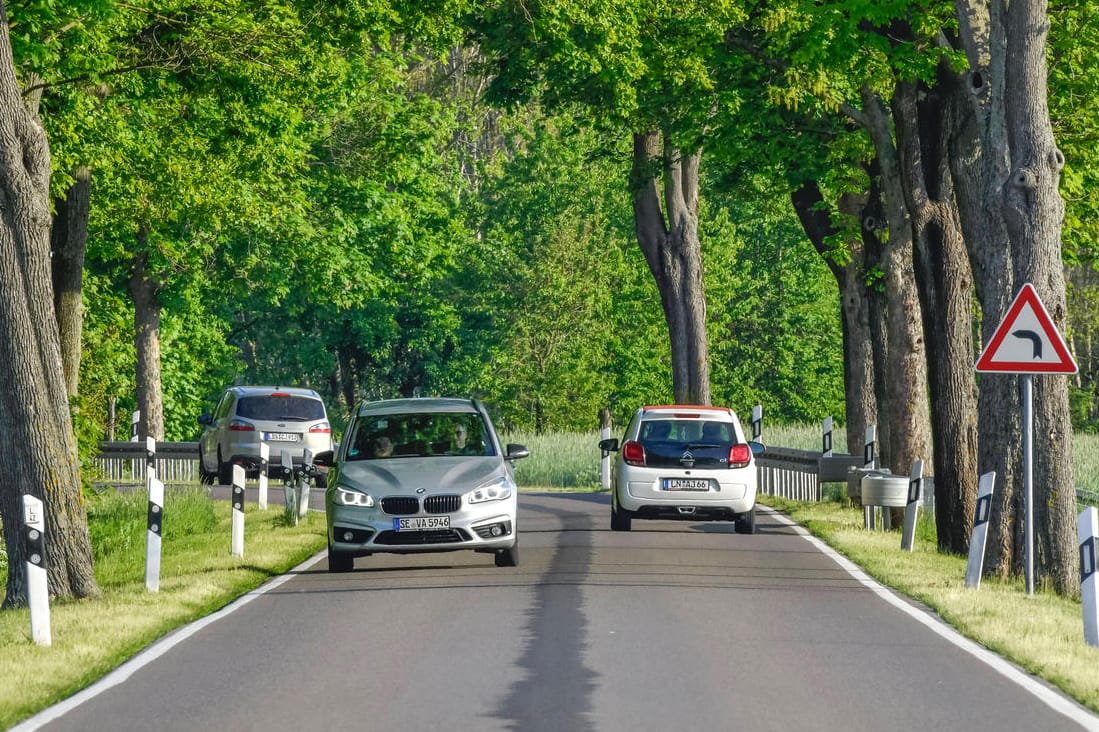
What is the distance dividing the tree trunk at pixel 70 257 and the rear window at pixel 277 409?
24.3 ft

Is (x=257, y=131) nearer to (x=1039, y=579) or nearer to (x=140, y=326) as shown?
(x=1039, y=579)

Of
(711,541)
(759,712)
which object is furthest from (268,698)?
(711,541)

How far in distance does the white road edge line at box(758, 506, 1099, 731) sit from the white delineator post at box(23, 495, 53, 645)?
6.00 meters

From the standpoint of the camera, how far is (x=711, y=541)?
2219 cm

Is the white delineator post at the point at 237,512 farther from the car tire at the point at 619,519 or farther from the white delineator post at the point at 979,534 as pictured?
the white delineator post at the point at 979,534

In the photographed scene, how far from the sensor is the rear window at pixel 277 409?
33.1 metres

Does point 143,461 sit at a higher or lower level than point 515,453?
lower

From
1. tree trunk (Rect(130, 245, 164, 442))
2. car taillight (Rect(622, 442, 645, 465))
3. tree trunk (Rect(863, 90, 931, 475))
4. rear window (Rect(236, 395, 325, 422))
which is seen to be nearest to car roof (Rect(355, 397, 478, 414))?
car taillight (Rect(622, 442, 645, 465))

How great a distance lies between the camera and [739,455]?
22562mm

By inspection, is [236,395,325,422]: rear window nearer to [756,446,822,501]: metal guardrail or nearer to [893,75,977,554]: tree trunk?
[756,446,822,501]: metal guardrail

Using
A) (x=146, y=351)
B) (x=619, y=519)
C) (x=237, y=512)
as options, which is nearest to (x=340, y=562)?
(x=237, y=512)

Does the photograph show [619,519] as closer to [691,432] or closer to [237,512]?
[691,432]

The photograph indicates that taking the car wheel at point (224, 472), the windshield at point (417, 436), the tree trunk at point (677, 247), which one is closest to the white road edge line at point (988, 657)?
the windshield at point (417, 436)

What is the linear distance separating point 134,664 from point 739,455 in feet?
39.7
